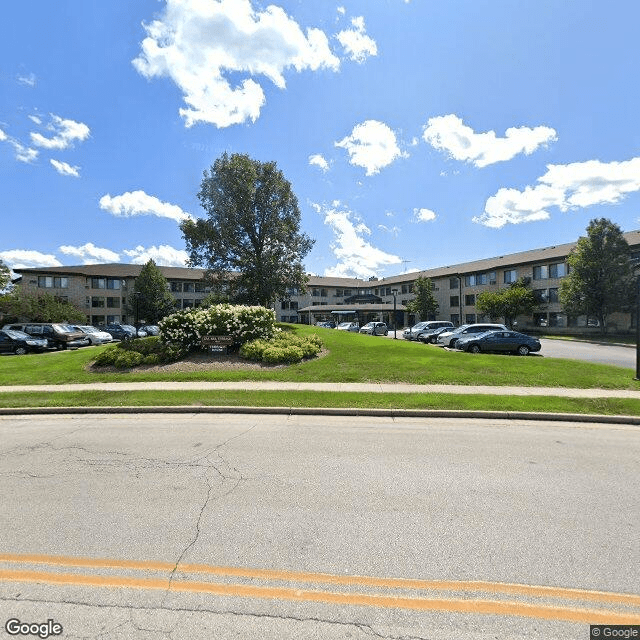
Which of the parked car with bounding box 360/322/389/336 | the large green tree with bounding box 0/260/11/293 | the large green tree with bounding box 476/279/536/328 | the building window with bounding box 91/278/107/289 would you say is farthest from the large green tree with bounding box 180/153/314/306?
the building window with bounding box 91/278/107/289

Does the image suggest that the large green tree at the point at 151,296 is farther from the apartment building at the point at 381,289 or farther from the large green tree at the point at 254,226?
the large green tree at the point at 254,226

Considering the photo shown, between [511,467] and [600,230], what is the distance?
38666 millimetres

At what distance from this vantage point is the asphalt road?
2660 mm

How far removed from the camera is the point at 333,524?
384 centimetres

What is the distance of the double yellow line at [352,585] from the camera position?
2697mm

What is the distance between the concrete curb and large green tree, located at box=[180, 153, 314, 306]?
64.2 feet

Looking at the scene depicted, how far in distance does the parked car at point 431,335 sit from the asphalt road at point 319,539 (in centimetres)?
2432

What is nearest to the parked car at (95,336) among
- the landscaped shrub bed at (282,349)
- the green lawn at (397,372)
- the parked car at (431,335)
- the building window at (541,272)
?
the green lawn at (397,372)

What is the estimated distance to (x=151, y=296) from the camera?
5581 centimetres

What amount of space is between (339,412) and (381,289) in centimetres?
7022

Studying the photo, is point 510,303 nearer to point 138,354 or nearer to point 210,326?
point 210,326

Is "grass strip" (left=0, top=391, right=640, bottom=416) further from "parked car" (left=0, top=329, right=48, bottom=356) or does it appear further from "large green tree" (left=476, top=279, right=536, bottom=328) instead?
"large green tree" (left=476, top=279, right=536, bottom=328)

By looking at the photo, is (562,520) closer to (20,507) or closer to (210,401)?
(20,507)

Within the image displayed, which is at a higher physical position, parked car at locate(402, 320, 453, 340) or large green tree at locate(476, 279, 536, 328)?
large green tree at locate(476, 279, 536, 328)
